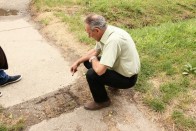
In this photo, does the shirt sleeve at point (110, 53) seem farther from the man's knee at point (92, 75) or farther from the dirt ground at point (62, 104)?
the dirt ground at point (62, 104)

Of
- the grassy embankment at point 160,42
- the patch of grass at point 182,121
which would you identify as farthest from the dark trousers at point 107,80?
the patch of grass at point 182,121

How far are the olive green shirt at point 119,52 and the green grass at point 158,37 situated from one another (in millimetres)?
749

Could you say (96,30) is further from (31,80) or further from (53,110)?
(31,80)

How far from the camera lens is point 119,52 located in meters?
3.96

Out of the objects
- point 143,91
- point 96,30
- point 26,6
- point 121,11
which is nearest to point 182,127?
point 143,91

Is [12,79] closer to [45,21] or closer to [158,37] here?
[45,21]

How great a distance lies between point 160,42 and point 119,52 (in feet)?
7.81

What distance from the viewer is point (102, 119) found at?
4363mm

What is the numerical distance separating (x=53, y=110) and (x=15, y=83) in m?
1.03

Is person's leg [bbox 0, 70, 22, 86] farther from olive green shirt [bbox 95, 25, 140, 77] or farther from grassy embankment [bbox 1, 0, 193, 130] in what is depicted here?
olive green shirt [bbox 95, 25, 140, 77]

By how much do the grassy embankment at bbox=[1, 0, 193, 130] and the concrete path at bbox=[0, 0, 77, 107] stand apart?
68cm

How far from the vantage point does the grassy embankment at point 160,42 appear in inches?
178

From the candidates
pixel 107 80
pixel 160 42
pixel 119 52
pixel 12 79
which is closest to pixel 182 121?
pixel 107 80

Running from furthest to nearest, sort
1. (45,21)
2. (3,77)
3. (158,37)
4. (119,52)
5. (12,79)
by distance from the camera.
Answer: (45,21) → (158,37) → (12,79) → (3,77) → (119,52)
